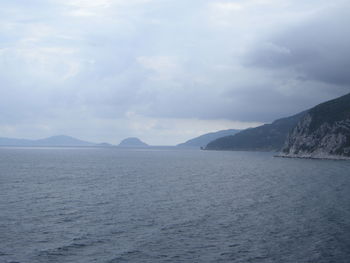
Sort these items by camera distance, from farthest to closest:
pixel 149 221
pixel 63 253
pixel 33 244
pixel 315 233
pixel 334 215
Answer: pixel 334 215
pixel 149 221
pixel 315 233
pixel 33 244
pixel 63 253

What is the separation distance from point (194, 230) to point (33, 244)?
19480mm

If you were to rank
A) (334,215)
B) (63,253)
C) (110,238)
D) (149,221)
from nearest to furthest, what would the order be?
(63,253) → (110,238) → (149,221) → (334,215)

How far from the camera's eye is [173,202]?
6569 centimetres

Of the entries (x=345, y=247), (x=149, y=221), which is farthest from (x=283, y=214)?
(x=149, y=221)

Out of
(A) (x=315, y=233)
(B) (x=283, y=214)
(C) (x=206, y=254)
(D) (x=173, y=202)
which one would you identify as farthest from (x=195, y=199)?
(C) (x=206, y=254)

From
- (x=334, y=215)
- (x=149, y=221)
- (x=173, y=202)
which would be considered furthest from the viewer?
(x=173, y=202)

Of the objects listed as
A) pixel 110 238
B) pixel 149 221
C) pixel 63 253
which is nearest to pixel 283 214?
pixel 149 221

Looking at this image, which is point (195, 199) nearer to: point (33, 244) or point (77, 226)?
point (77, 226)

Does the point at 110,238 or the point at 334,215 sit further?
the point at 334,215

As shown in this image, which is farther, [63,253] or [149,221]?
[149,221]

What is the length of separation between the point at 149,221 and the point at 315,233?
2218 cm

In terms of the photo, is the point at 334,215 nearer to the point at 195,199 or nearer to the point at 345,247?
the point at 345,247

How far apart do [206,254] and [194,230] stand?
919 cm

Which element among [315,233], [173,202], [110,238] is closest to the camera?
[110,238]
